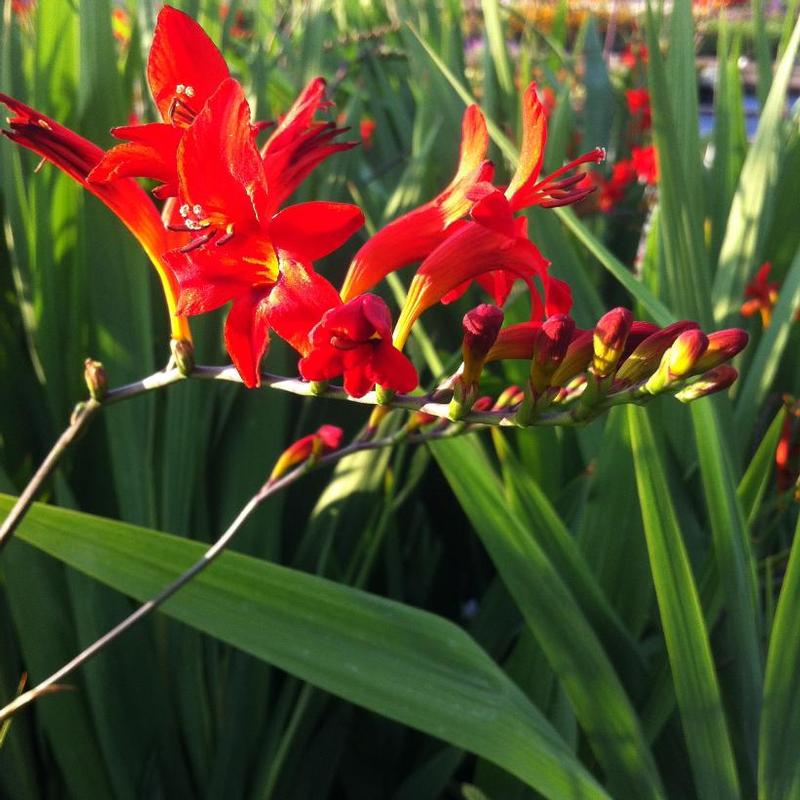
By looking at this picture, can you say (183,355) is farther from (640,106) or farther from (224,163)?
(640,106)

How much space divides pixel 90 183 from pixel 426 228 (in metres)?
0.19

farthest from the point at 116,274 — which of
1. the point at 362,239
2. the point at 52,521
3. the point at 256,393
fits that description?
the point at 362,239

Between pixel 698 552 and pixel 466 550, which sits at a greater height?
pixel 698 552

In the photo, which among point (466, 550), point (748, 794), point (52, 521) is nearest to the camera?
point (52, 521)

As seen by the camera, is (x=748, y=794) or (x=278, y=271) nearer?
(x=278, y=271)

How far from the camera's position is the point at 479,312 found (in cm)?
48

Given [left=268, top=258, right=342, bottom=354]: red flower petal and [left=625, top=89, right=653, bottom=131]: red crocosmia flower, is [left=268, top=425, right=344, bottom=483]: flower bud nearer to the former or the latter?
[left=268, top=258, right=342, bottom=354]: red flower petal

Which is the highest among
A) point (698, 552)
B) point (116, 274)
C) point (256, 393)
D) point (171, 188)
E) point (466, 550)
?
point (171, 188)

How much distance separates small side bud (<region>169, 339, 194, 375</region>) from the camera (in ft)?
1.75

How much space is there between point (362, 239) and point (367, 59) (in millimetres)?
714

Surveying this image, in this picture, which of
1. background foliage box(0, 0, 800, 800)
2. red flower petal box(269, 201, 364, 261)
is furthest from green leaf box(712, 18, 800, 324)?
red flower petal box(269, 201, 364, 261)

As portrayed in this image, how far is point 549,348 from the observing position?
0.49m

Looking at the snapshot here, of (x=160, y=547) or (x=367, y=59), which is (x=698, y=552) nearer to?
(x=160, y=547)

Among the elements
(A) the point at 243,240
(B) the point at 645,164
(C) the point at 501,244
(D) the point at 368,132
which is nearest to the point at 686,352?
(C) the point at 501,244
